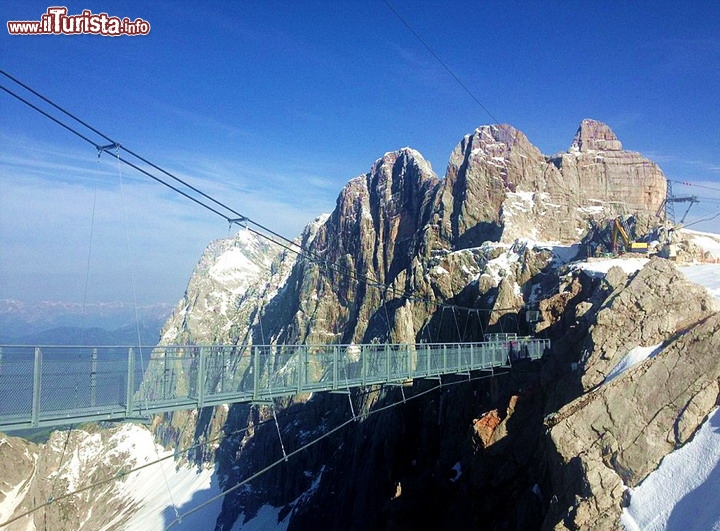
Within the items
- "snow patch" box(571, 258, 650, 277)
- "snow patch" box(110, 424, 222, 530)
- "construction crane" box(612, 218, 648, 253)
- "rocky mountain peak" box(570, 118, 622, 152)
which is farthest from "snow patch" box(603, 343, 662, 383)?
"snow patch" box(110, 424, 222, 530)

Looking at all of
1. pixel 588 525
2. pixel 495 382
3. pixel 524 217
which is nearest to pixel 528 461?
pixel 495 382

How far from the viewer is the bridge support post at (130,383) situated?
1116 cm

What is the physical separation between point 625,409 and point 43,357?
16.9 m

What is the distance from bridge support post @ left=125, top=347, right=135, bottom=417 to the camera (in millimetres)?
11164

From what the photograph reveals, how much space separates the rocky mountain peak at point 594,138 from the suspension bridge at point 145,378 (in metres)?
90.0

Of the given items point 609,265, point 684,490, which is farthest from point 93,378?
point 609,265

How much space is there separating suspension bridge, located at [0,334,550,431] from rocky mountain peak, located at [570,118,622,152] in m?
90.0

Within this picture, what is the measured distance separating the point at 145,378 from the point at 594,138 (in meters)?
99.8

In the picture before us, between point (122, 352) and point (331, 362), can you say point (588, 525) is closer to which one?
point (331, 362)

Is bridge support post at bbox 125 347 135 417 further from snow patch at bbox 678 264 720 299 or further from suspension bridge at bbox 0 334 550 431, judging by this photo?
snow patch at bbox 678 264 720 299

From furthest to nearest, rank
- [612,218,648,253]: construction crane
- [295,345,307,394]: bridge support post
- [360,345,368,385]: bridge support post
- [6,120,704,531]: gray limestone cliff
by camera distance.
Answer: [612,218,648,253]: construction crane
[360,345,368,385]: bridge support post
[6,120,704,531]: gray limestone cliff
[295,345,307,394]: bridge support post

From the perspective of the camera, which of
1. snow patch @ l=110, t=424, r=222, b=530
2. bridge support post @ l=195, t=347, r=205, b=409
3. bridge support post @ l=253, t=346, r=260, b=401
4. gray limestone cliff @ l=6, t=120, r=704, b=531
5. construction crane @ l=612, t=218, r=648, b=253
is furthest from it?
snow patch @ l=110, t=424, r=222, b=530

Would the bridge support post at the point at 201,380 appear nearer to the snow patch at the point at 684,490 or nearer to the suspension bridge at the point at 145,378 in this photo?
the suspension bridge at the point at 145,378

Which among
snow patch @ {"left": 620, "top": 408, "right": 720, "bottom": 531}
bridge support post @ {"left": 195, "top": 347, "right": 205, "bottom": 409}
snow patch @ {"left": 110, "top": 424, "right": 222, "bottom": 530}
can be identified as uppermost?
bridge support post @ {"left": 195, "top": 347, "right": 205, "bottom": 409}
